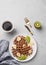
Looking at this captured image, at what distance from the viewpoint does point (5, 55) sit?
1461mm

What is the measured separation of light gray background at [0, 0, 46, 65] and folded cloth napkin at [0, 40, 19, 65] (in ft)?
0.14

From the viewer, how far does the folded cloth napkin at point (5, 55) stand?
1.45 meters

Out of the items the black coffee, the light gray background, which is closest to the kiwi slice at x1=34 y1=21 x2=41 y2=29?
the light gray background

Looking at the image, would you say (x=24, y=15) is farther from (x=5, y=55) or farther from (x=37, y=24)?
(x=5, y=55)

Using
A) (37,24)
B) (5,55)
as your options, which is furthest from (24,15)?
(5,55)

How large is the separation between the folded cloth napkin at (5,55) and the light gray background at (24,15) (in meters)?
0.04

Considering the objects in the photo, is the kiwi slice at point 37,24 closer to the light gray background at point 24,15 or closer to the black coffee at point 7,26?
the light gray background at point 24,15

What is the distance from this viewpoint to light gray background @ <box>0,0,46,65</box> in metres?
1.52

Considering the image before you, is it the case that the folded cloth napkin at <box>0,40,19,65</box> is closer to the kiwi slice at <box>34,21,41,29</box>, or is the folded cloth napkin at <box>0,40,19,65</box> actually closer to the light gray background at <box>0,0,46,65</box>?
the light gray background at <box>0,0,46,65</box>

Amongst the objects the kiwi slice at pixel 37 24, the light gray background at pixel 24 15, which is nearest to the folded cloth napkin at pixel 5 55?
the light gray background at pixel 24 15

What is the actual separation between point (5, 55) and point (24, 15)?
0.80 feet

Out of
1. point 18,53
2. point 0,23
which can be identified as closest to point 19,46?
point 18,53

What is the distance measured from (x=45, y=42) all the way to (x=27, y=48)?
10 cm

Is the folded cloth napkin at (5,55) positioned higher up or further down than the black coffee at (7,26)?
further down
